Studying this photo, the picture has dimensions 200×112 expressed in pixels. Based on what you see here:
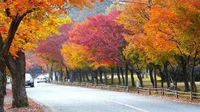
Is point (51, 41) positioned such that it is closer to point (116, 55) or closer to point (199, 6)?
point (116, 55)

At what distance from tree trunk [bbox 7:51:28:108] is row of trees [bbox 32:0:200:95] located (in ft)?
33.9

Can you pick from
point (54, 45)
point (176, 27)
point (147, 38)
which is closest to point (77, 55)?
point (54, 45)

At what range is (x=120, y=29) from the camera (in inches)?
2092

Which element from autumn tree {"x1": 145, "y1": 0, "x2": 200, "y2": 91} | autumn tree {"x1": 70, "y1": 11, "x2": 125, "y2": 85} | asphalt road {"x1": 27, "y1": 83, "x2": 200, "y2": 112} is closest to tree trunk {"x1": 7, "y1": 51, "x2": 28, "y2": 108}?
asphalt road {"x1": 27, "y1": 83, "x2": 200, "y2": 112}

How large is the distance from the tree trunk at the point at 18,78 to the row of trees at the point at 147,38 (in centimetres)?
1032

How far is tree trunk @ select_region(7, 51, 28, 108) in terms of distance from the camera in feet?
93.5

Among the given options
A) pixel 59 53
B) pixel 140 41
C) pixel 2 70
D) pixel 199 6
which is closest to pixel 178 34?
pixel 199 6

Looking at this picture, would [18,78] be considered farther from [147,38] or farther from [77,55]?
[77,55]

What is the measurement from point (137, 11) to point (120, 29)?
8035mm

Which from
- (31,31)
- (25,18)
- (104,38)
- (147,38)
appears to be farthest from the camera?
(104,38)

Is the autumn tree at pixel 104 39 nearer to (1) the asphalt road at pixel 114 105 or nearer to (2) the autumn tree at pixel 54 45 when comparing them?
(1) the asphalt road at pixel 114 105

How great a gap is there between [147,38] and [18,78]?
47.7 feet

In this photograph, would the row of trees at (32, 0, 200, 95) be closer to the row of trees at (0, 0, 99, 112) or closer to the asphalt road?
the asphalt road

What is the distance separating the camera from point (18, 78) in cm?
2888
